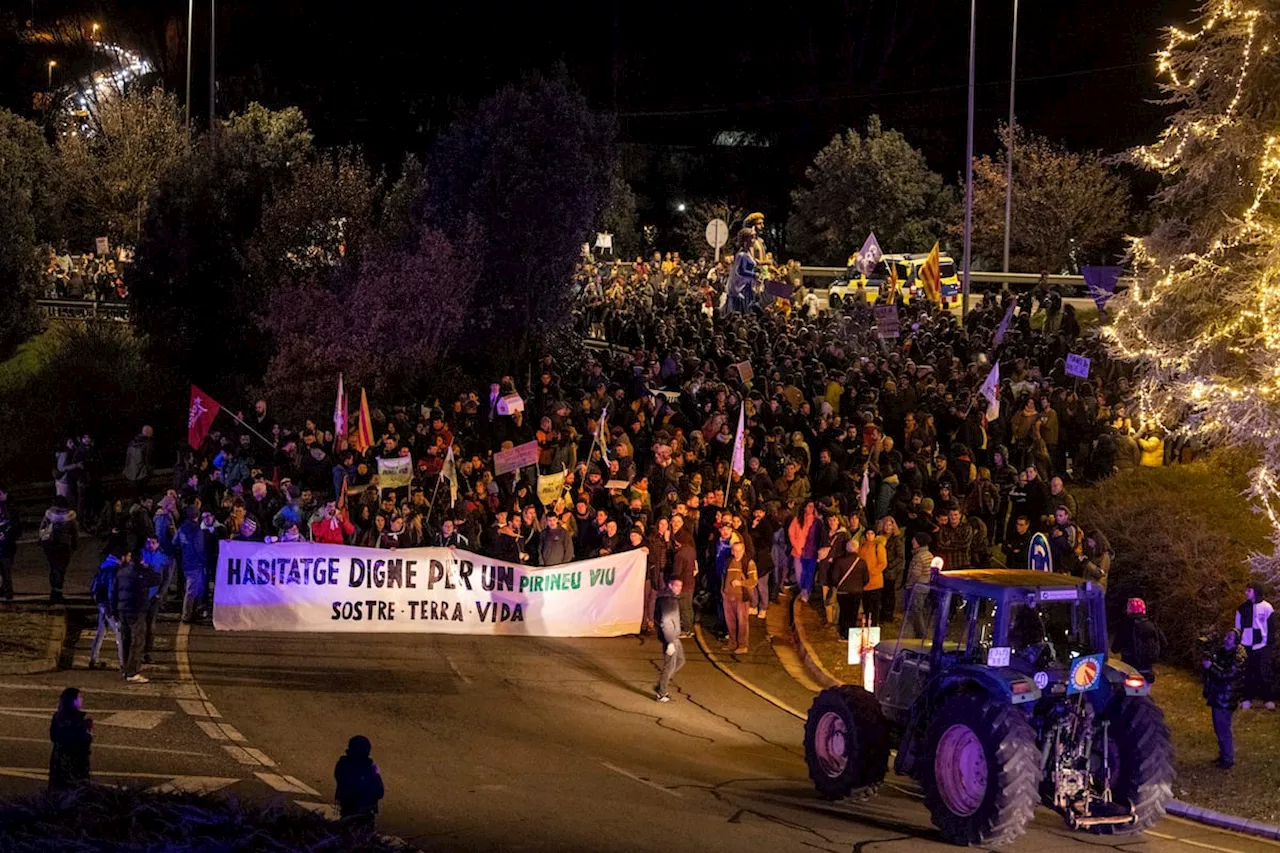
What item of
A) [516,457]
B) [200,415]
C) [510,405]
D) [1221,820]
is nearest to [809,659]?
[516,457]

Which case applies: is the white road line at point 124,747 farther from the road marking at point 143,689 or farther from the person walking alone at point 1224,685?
the person walking alone at point 1224,685

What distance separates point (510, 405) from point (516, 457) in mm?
3432

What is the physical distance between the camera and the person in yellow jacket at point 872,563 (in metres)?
21.4

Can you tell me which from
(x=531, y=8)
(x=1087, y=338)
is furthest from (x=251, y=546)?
(x=531, y=8)

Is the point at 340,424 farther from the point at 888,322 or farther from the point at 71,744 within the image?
the point at 71,744

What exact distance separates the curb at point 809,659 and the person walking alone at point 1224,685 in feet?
13.9

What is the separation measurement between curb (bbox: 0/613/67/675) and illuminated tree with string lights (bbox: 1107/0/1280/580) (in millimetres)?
13922

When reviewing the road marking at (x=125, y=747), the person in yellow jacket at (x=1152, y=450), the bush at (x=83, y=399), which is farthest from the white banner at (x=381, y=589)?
the bush at (x=83, y=399)

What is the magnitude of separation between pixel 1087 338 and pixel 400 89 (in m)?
47.8

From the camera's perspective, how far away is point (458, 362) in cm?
3512

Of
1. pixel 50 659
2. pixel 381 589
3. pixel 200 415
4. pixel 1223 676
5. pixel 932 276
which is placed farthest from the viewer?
pixel 932 276

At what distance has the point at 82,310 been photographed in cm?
4703

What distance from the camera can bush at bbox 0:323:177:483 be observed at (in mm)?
37594

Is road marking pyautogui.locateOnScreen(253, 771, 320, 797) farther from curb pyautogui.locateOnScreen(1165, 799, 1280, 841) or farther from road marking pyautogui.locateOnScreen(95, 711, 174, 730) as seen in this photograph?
curb pyautogui.locateOnScreen(1165, 799, 1280, 841)
